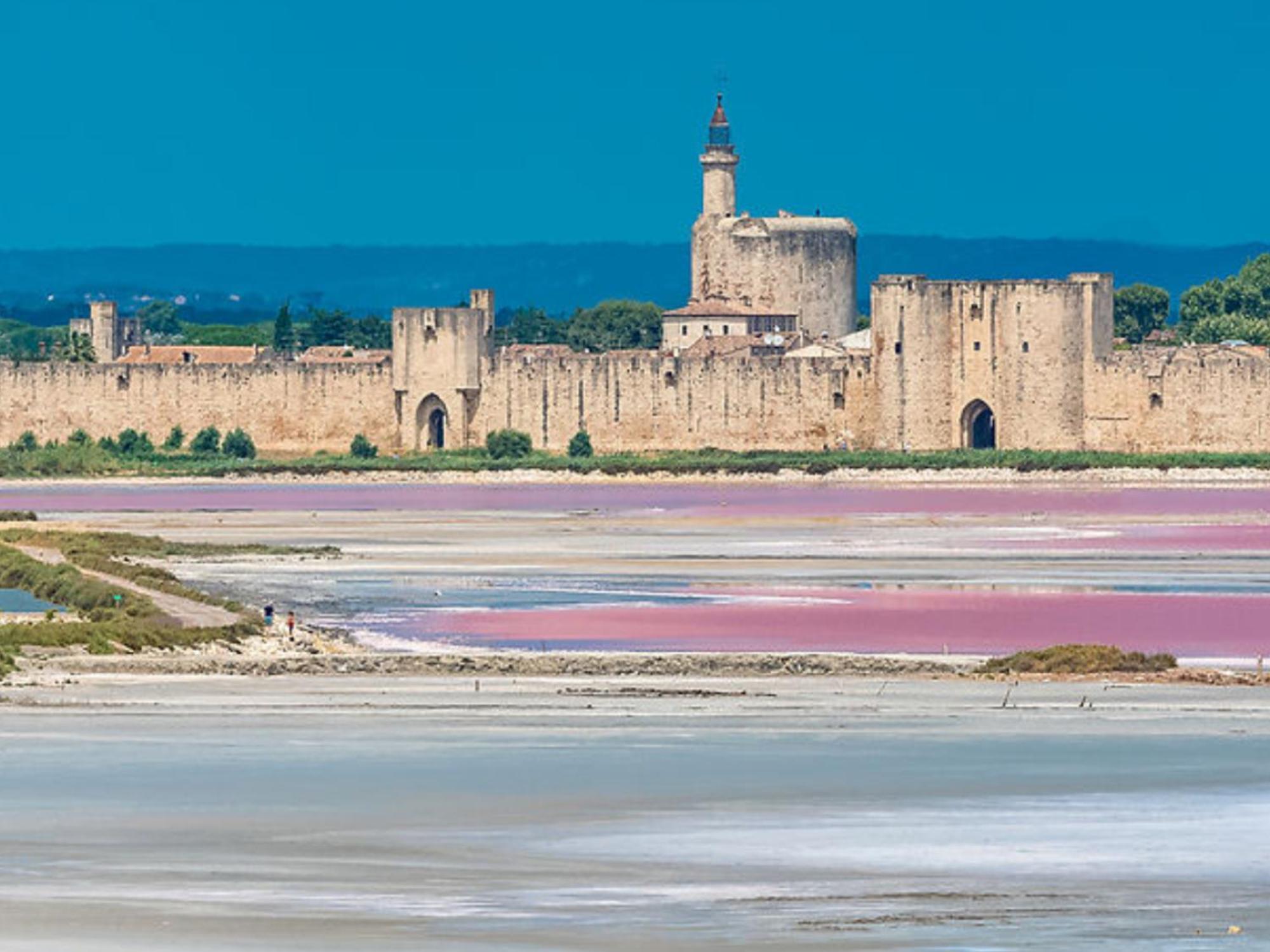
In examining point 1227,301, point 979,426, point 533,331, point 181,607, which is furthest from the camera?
point 533,331

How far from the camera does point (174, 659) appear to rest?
27.3 m

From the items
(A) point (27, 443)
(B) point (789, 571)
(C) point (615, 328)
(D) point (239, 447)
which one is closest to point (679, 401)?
(D) point (239, 447)

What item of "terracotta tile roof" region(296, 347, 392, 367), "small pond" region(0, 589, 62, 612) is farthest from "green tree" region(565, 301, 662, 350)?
"small pond" region(0, 589, 62, 612)

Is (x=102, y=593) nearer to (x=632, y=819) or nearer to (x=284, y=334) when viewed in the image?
(x=632, y=819)

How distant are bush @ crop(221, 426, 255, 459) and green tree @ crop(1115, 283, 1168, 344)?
107 feet

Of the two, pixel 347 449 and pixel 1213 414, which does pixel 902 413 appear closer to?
pixel 1213 414

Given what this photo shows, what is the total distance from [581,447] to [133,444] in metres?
12.0

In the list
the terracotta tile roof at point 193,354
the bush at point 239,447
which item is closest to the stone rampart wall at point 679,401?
the bush at point 239,447

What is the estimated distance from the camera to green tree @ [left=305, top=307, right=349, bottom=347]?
106875 mm

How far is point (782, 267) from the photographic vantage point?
87.3m

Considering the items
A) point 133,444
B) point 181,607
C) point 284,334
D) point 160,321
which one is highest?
point 160,321

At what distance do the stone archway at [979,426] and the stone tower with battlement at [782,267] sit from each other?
38.3 feet

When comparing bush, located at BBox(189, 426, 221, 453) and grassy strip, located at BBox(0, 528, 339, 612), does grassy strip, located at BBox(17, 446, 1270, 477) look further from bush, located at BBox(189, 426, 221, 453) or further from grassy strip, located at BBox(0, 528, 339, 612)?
grassy strip, located at BBox(0, 528, 339, 612)

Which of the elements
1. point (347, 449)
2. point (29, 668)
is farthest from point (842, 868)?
point (347, 449)
